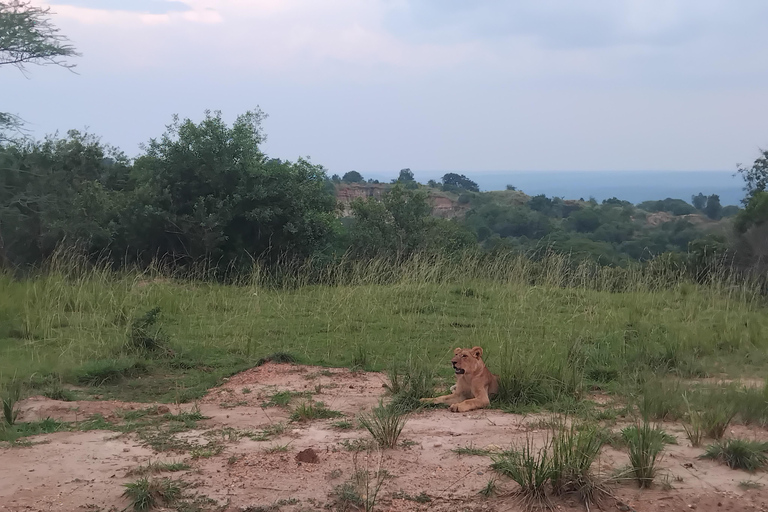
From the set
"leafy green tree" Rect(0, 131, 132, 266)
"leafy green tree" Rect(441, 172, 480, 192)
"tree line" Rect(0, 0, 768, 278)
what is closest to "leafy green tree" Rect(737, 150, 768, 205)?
"tree line" Rect(0, 0, 768, 278)

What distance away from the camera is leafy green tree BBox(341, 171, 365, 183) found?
51.7 meters

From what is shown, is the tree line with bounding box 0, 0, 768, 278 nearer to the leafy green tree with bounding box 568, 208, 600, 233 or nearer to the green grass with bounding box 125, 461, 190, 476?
the green grass with bounding box 125, 461, 190, 476

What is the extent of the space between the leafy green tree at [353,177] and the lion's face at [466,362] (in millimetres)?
45588

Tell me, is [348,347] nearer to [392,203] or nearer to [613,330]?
[613,330]

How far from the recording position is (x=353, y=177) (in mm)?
53688

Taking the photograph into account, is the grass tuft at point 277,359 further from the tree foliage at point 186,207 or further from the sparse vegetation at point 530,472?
the tree foliage at point 186,207

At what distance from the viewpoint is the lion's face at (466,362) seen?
19.3ft

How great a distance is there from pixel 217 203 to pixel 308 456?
1164 cm

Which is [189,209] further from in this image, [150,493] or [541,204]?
[541,204]

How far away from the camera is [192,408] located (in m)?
5.85

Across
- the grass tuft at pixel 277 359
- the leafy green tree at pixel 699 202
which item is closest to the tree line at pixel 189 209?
the grass tuft at pixel 277 359

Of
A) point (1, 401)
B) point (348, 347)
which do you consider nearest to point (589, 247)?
point (348, 347)

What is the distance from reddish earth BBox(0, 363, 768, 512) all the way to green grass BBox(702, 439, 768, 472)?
0.08m

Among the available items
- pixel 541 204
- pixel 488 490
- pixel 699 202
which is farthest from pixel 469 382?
pixel 699 202
